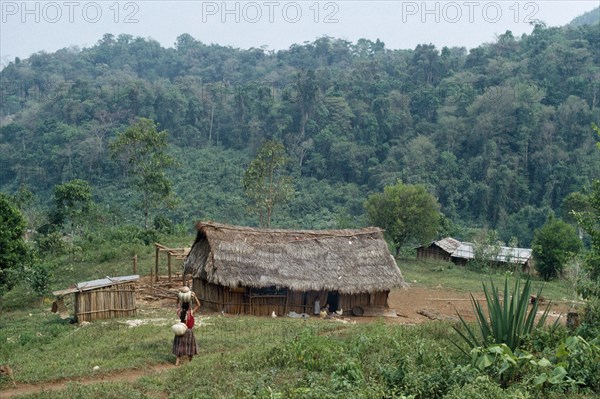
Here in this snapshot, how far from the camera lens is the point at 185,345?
447 inches

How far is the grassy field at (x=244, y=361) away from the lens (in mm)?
7207

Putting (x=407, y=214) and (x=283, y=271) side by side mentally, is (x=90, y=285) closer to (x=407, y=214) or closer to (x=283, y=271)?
(x=283, y=271)

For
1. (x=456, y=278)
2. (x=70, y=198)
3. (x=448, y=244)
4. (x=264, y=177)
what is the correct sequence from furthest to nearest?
1. (x=448, y=244)
2. (x=264, y=177)
3. (x=70, y=198)
4. (x=456, y=278)

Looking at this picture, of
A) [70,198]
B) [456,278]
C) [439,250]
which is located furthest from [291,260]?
[439,250]

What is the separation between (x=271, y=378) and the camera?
336 inches

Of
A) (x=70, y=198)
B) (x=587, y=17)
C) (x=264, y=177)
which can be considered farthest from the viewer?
(x=587, y=17)

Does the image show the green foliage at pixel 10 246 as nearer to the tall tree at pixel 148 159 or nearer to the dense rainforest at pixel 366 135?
the tall tree at pixel 148 159

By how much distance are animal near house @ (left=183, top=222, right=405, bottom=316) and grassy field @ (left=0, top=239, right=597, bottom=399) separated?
4.92ft

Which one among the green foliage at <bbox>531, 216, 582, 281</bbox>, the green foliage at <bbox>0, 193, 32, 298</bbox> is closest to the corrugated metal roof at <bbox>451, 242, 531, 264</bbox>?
the green foliage at <bbox>531, 216, 582, 281</bbox>

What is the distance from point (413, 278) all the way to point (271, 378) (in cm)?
1884

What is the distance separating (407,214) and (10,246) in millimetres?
18843

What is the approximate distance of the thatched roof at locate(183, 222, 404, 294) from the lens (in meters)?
18.4

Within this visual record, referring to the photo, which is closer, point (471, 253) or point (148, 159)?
point (148, 159)

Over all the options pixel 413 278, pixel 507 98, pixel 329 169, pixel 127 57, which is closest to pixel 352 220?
pixel 329 169
